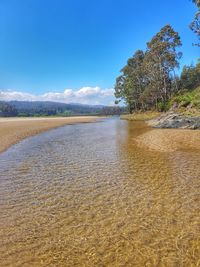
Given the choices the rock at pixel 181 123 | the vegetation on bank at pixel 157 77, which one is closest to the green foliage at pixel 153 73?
the vegetation on bank at pixel 157 77

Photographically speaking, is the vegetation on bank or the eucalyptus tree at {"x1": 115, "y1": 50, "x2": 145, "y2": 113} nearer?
the vegetation on bank

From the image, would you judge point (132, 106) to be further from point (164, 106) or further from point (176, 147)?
point (176, 147)

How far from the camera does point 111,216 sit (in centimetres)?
571

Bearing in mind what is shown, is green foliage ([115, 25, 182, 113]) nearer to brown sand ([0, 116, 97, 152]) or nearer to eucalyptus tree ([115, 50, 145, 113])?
eucalyptus tree ([115, 50, 145, 113])

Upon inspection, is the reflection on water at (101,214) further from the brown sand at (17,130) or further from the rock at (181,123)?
the rock at (181,123)

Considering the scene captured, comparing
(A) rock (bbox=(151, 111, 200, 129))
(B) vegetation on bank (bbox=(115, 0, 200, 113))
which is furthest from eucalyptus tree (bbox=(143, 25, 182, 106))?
(A) rock (bbox=(151, 111, 200, 129))

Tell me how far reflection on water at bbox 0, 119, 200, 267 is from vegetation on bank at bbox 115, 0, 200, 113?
26549 mm

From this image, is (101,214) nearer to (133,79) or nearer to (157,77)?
(157,77)

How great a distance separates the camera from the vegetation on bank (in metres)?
48.0

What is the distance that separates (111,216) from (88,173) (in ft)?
12.7

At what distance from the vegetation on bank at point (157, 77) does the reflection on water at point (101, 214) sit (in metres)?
26.5

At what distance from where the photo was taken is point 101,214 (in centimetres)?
583

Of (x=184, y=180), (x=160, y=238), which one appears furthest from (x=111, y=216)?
(x=184, y=180)

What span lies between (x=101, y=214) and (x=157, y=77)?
51939 millimetres
